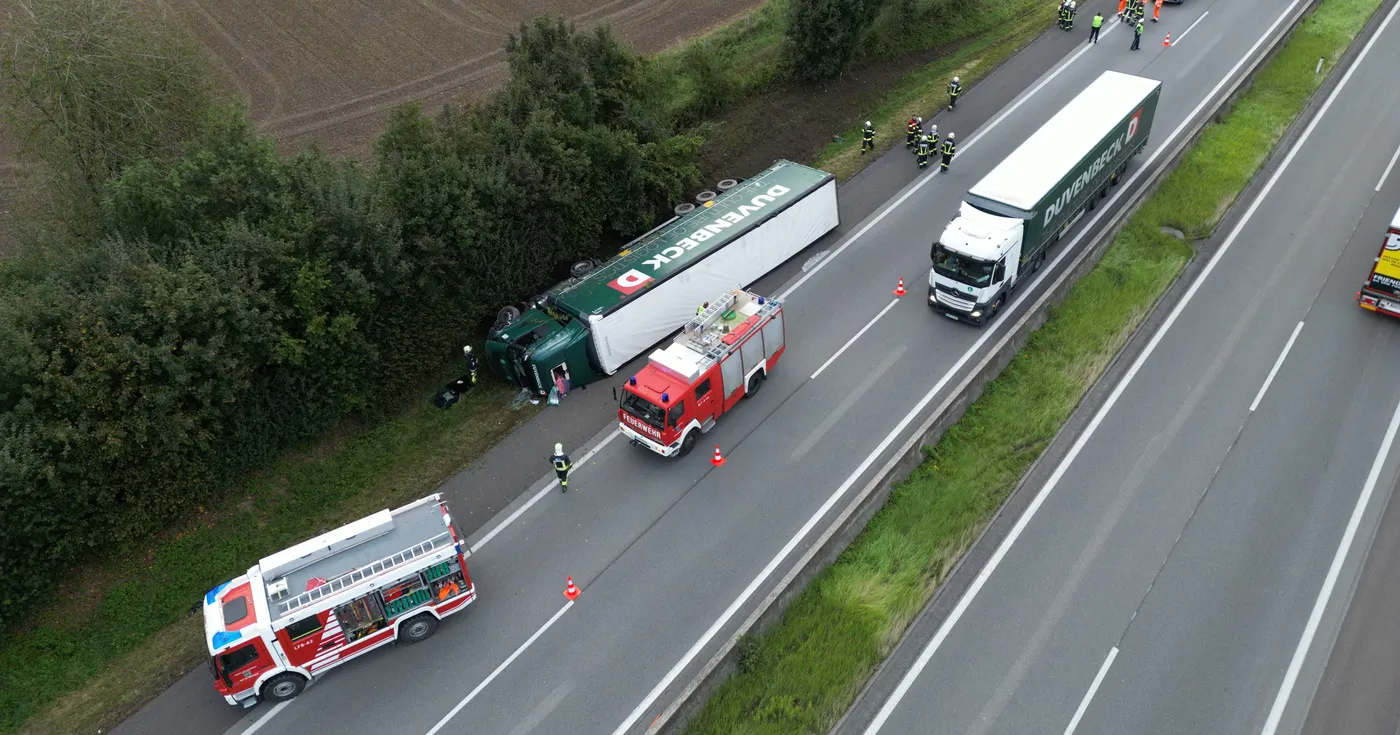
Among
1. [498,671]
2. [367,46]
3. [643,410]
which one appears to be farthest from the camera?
[367,46]

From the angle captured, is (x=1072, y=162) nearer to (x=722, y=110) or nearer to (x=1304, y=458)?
(x=1304, y=458)

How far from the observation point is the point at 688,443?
65.7 feet

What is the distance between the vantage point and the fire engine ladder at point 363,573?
14.9 m

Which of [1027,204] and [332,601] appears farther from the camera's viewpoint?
[1027,204]

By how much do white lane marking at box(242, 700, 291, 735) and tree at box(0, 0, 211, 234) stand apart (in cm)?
1430

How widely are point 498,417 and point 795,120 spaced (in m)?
18.7

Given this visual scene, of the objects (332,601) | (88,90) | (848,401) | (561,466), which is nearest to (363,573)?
(332,601)

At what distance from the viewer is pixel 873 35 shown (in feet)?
121

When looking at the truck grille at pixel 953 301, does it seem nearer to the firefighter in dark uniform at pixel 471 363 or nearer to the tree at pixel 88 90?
the firefighter in dark uniform at pixel 471 363

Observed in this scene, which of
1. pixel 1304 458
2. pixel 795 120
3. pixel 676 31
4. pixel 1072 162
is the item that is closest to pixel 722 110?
pixel 795 120

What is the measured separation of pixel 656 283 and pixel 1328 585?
52.7 ft

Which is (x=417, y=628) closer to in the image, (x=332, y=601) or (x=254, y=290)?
(x=332, y=601)

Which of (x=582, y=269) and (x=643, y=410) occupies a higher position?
(x=582, y=269)

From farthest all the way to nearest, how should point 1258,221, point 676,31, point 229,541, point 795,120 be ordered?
point 676,31 → point 795,120 → point 1258,221 → point 229,541
